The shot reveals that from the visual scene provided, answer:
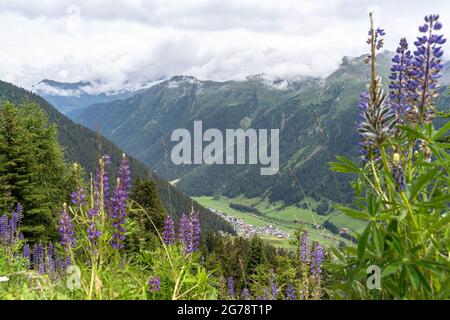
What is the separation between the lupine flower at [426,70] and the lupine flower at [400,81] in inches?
4.2

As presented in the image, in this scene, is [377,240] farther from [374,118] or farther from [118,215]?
[118,215]

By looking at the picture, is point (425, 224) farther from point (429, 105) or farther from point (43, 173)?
point (43, 173)

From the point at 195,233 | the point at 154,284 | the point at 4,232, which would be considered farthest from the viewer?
the point at 4,232

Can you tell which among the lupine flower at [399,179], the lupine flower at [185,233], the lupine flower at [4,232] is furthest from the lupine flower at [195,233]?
the lupine flower at [4,232]

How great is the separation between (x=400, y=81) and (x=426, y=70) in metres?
0.33

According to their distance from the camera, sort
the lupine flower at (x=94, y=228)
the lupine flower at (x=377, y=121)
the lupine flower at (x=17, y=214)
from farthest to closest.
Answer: the lupine flower at (x=17, y=214) → the lupine flower at (x=94, y=228) → the lupine flower at (x=377, y=121)

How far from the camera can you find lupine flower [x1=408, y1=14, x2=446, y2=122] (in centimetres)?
410

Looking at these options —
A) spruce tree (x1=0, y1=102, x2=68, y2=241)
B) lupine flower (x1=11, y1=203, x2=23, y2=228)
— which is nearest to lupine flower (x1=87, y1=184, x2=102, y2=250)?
lupine flower (x1=11, y1=203, x2=23, y2=228)

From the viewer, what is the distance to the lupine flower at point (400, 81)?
435 centimetres

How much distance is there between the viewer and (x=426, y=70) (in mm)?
4227

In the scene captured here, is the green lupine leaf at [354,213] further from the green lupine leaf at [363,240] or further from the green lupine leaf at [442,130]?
the green lupine leaf at [442,130]

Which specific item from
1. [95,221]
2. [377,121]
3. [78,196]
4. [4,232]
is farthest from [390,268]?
[4,232]
